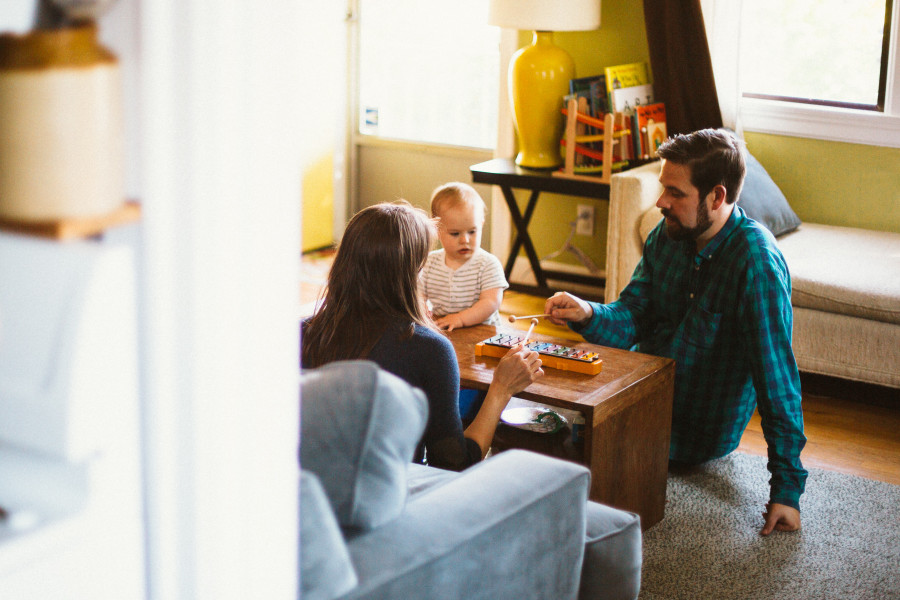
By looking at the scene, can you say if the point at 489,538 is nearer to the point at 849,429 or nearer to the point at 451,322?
the point at 451,322

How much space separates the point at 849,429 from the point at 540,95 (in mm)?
1765

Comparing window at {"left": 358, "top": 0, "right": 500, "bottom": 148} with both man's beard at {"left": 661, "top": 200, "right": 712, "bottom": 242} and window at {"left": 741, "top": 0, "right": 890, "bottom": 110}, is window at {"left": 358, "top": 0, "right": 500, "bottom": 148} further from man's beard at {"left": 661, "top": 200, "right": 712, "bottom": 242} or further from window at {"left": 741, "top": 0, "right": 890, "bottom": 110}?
man's beard at {"left": 661, "top": 200, "right": 712, "bottom": 242}

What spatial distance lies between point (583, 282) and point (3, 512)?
12.1 ft

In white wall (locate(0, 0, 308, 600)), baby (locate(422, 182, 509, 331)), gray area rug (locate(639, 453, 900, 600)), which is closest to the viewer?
white wall (locate(0, 0, 308, 600))

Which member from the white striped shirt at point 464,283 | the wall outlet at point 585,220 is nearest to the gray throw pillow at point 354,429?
the white striped shirt at point 464,283

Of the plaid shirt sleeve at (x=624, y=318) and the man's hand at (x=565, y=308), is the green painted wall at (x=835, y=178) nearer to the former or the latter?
the plaid shirt sleeve at (x=624, y=318)

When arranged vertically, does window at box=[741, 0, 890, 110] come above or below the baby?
above

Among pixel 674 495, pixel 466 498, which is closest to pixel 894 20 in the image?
pixel 674 495

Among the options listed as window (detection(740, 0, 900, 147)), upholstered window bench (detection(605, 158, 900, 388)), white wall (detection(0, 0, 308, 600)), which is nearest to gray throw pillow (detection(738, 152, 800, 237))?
upholstered window bench (detection(605, 158, 900, 388))

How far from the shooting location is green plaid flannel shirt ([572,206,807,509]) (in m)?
2.37

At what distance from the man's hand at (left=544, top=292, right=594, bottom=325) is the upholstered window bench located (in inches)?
36.0

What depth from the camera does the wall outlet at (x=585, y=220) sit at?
4465 millimetres

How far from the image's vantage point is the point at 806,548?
232 cm

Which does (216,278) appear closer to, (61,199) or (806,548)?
(61,199)
